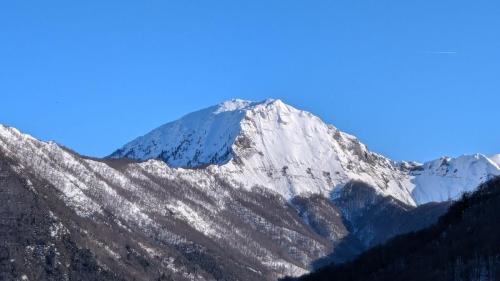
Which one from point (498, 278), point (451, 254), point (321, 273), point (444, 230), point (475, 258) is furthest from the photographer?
point (321, 273)

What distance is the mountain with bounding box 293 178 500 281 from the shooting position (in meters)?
135

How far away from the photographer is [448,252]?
5768 inches

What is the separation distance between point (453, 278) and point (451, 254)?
1114 centimetres

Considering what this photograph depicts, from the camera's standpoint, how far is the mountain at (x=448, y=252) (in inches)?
5325

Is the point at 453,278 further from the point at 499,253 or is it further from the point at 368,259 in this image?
the point at 368,259

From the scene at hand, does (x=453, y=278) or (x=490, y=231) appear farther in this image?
(x=490, y=231)

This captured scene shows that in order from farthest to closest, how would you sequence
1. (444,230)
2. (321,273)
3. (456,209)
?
(321,273) → (456,209) → (444,230)

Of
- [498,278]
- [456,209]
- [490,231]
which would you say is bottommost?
[498,278]

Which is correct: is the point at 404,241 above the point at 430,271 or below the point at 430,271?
above

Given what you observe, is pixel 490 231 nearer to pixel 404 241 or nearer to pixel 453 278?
Answer: pixel 453 278

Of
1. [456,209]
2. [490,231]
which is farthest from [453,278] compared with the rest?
[456,209]

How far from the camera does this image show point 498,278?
12662 cm

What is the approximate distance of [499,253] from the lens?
13362 centimetres

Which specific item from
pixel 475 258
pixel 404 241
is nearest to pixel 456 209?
pixel 404 241
